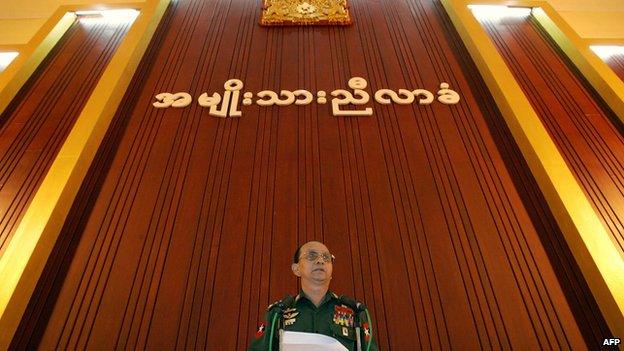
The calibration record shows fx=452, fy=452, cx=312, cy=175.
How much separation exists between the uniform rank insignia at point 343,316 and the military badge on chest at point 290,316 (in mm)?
160

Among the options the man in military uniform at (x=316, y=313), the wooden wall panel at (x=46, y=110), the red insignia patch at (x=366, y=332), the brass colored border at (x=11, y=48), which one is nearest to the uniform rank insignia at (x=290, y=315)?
the man in military uniform at (x=316, y=313)

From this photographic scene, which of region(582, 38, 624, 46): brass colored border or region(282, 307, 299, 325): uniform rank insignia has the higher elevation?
region(582, 38, 624, 46): brass colored border

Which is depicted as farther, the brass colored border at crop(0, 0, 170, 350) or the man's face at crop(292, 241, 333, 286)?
the brass colored border at crop(0, 0, 170, 350)

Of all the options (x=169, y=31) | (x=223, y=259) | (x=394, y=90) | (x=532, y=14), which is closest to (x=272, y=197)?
(x=223, y=259)

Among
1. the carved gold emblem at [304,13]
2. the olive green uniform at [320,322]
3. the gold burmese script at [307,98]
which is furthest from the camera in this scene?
the carved gold emblem at [304,13]

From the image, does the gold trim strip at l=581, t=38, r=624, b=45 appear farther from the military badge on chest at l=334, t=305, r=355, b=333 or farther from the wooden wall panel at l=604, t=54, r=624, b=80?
the military badge on chest at l=334, t=305, r=355, b=333

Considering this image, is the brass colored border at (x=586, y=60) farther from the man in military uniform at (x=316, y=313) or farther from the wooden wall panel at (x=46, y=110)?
the wooden wall panel at (x=46, y=110)

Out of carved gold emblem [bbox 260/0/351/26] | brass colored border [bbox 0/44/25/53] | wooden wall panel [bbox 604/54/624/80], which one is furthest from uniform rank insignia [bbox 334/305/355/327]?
brass colored border [bbox 0/44/25/53]

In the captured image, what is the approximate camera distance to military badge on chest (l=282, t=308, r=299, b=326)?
177 centimetres

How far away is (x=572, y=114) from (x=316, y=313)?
11.1ft

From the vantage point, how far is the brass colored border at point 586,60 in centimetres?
405

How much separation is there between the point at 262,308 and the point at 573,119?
3.16m

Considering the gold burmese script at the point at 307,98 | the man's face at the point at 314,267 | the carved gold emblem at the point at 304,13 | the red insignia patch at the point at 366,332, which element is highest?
the carved gold emblem at the point at 304,13

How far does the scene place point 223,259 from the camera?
3.01 m
